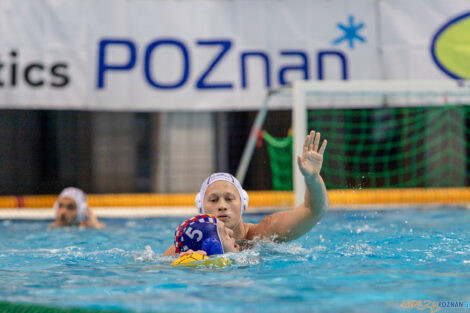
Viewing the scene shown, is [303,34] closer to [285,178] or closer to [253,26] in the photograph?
[253,26]

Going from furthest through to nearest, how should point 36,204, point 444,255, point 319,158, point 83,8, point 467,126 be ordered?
point 467,126 → point 83,8 → point 36,204 → point 444,255 → point 319,158

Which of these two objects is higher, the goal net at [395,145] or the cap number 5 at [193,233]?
the goal net at [395,145]

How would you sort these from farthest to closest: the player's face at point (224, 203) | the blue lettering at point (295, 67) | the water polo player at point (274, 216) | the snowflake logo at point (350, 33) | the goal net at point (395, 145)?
the goal net at point (395, 145), the snowflake logo at point (350, 33), the blue lettering at point (295, 67), the player's face at point (224, 203), the water polo player at point (274, 216)

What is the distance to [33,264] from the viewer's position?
445 centimetres

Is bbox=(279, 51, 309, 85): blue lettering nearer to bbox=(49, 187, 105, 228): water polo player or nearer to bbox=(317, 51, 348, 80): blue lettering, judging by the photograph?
bbox=(317, 51, 348, 80): blue lettering

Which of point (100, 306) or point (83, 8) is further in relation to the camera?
point (83, 8)

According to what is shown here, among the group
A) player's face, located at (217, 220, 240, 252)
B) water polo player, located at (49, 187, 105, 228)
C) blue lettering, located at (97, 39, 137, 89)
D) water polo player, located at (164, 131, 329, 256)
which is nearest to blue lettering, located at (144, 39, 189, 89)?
blue lettering, located at (97, 39, 137, 89)

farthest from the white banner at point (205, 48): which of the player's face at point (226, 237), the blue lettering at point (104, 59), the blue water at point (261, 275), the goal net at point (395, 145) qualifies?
the player's face at point (226, 237)

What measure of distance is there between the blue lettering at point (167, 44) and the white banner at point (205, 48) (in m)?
0.02

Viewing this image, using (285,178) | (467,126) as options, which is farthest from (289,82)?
(467,126)

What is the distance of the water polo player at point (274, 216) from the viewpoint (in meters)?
4.02

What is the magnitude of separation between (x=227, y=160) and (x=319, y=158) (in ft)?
22.2

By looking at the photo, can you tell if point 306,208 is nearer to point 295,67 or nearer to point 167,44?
point 295,67

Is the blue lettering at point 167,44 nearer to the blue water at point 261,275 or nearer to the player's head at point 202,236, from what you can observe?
the blue water at point 261,275
